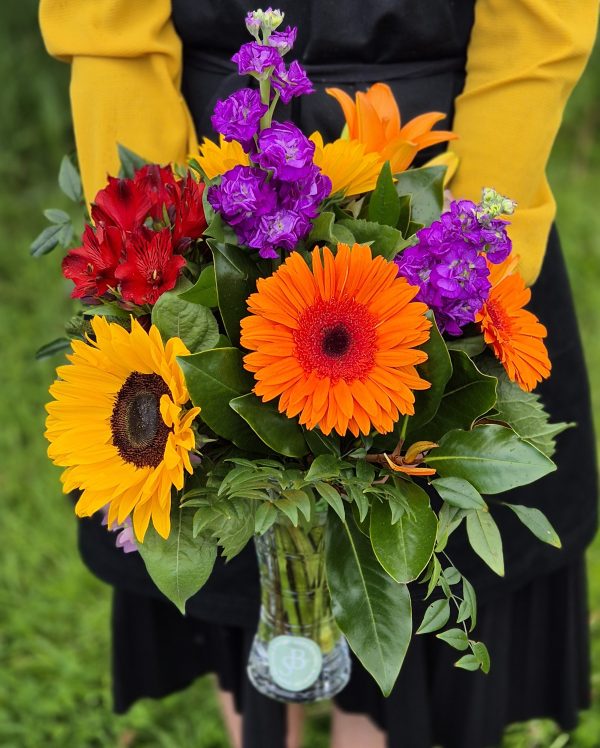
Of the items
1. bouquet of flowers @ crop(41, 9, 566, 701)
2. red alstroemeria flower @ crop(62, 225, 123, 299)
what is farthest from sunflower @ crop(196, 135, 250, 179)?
red alstroemeria flower @ crop(62, 225, 123, 299)

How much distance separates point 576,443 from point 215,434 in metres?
0.60

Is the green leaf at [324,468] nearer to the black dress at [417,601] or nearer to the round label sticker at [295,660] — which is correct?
the round label sticker at [295,660]

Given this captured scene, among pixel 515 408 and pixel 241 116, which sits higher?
pixel 241 116

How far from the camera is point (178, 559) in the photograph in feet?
2.41

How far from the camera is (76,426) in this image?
0.72 metres

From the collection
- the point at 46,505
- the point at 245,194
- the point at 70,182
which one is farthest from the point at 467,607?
the point at 46,505

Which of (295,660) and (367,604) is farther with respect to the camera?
(295,660)

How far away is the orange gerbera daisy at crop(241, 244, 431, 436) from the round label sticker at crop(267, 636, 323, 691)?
0.30 metres

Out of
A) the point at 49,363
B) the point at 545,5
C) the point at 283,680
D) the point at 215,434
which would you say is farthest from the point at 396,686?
the point at 49,363

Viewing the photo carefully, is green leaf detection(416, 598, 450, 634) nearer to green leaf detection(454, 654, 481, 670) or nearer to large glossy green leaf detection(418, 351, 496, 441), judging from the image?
green leaf detection(454, 654, 481, 670)

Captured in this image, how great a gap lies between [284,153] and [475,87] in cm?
42

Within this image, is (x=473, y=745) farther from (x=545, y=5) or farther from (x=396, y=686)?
(x=545, y=5)

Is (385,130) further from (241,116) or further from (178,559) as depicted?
(178,559)

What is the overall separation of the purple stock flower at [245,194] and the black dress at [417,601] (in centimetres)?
37
